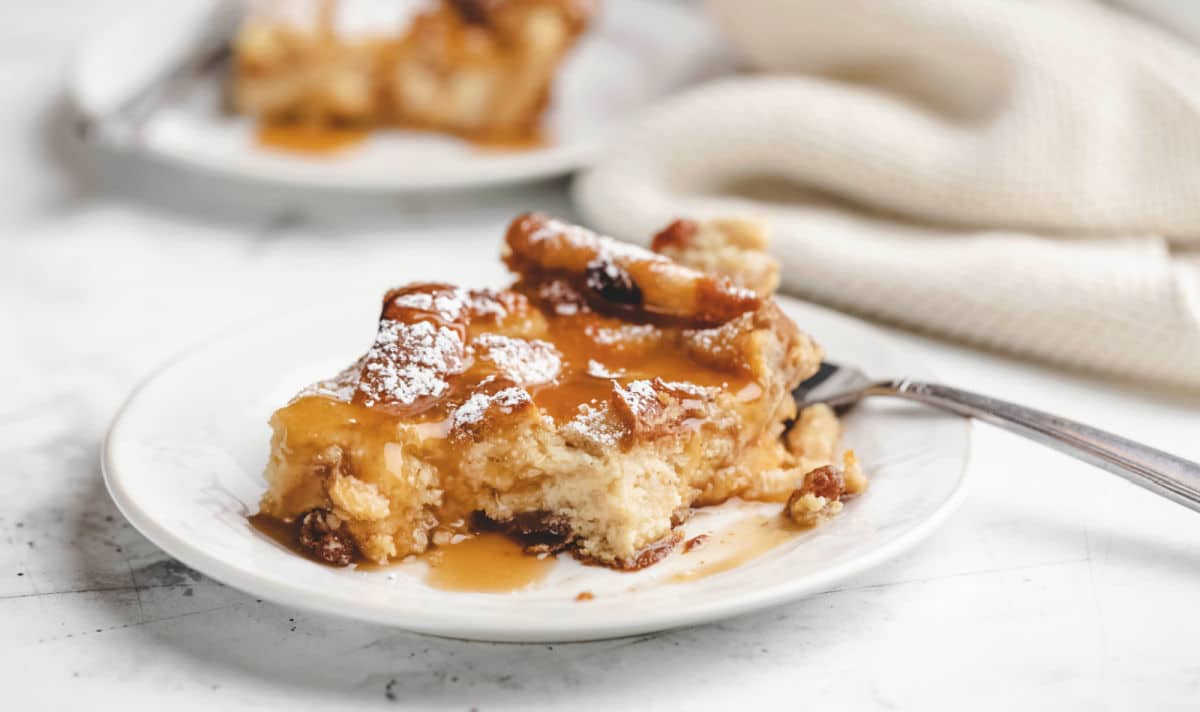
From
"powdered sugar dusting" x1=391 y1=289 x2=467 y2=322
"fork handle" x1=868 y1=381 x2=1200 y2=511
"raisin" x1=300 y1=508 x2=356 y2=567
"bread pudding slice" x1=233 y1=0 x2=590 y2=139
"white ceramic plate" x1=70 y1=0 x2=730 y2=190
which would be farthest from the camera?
"bread pudding slice" x1=233 y1=0 x2=590 y2=139

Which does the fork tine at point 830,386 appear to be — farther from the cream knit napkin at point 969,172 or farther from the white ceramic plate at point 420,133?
the white ceramic plate at point 420,133

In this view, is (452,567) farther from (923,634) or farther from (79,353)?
(79,353)

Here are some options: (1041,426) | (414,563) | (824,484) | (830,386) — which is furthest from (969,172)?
(414,563)

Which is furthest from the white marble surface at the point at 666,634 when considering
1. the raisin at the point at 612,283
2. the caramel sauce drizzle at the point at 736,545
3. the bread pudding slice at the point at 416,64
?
the bread pudding slice at the point at 416,64

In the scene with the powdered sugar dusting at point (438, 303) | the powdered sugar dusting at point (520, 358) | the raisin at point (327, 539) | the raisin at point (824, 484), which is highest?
the powdered sugar dusting at point (438, 303)

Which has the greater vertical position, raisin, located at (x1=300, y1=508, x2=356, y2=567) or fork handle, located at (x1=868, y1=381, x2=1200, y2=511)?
fork handle, located at (x1=868, y1=381, x2=1200, y2=511)

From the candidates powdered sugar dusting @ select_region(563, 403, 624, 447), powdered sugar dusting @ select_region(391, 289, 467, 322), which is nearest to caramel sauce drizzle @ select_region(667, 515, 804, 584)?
powdered sugar dusting @ select_region(563, 403, 624, 447)

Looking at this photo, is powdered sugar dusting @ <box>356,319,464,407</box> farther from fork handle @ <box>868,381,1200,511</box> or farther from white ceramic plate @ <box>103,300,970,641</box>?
fork handle @ <box>868,381,1200,511</box>

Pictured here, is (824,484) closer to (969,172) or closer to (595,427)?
(595,427)
